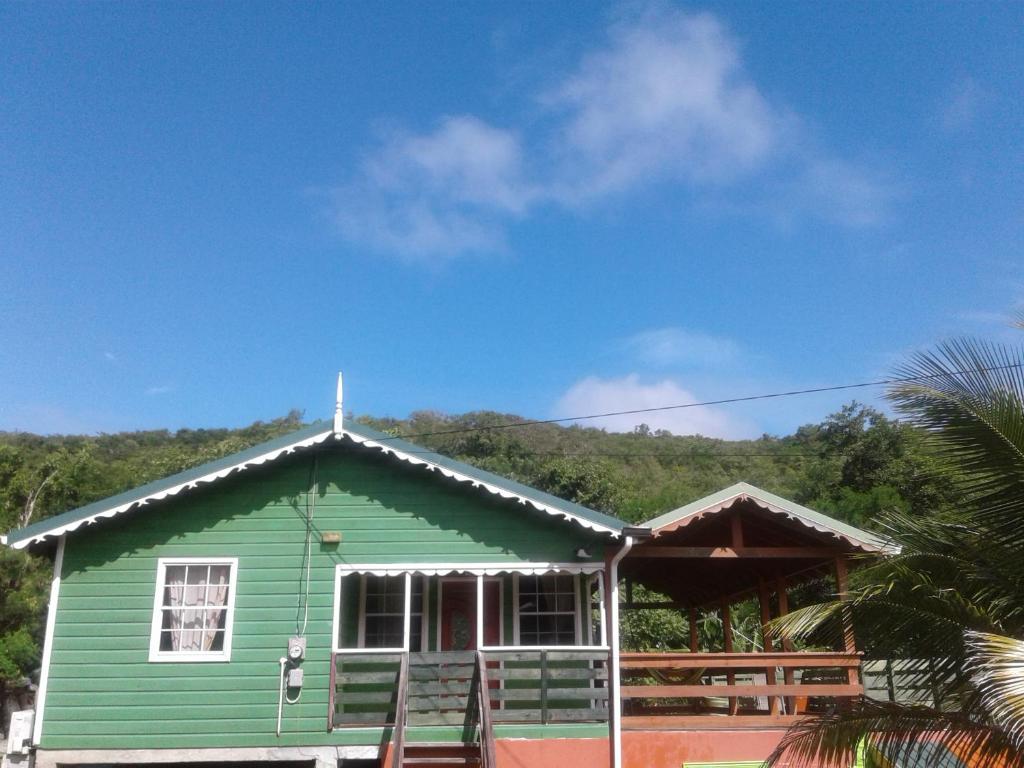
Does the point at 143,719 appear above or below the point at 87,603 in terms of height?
below

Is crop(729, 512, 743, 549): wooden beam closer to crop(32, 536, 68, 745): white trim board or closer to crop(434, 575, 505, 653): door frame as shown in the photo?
crop(434, 575, 505, 653): door frame

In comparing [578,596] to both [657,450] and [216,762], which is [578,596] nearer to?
[216,762]

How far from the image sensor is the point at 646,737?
1128cm

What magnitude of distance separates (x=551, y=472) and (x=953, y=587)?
3012 centimetres

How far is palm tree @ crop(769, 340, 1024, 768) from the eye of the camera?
6363 mm

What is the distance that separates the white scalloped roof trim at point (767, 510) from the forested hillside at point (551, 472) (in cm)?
1184

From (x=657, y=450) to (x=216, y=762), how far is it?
5156 centimetres

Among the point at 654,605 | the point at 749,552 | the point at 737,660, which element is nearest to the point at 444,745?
the point at 737,660

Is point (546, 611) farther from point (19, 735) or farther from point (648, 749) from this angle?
point (19, 735)

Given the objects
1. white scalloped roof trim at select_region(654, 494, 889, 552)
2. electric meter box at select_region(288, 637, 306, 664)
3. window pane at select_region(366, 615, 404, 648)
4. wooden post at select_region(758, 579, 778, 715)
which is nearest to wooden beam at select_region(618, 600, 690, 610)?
wooden post at select_region(758, 579, 778, 715)

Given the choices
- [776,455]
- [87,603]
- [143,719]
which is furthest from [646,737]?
[776,455]

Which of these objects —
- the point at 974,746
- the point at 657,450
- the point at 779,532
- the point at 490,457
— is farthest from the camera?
the point at 657,450

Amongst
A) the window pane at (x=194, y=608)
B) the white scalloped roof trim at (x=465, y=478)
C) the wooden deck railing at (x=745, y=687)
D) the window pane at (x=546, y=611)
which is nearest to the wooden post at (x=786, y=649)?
the wooden deck railing at (x=745, y=687)

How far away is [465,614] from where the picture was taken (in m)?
13.8
